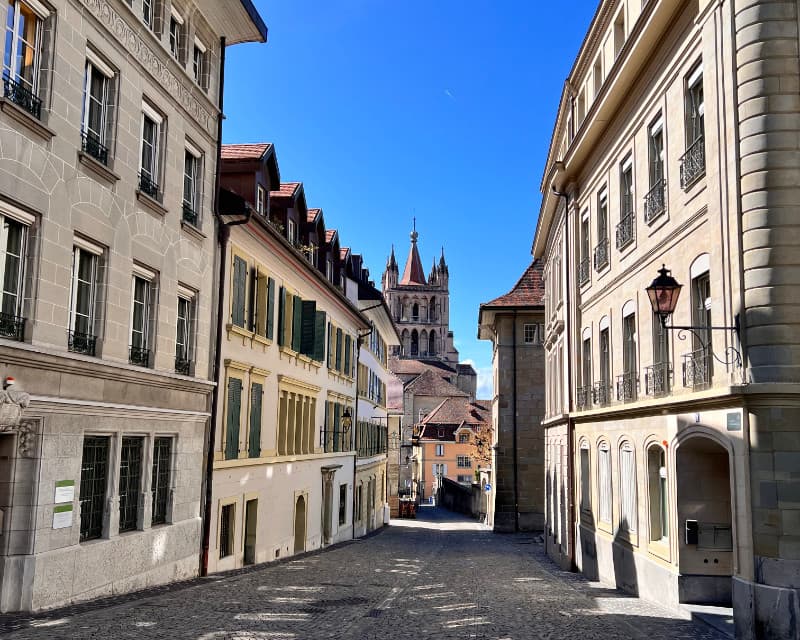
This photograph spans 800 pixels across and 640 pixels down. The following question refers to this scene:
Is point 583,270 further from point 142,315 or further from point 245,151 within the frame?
point 142,315

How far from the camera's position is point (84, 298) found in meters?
13.4

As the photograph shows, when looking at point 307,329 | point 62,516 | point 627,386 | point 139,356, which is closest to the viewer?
point 62,516

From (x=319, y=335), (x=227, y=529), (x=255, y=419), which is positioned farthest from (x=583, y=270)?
(x=227, y=529)

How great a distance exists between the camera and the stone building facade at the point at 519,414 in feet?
135

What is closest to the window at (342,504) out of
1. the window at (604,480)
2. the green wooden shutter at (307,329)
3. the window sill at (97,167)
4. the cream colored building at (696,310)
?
the green wooden shutter at (307,329)

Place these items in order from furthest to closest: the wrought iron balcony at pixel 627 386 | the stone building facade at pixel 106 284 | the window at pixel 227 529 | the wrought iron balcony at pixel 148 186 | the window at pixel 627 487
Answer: the window at pixel 227 529 < the wrought iron balcony at pixel 627 386 < the window at pixel 627 487 < the wrought iron balcony at pixel 148 186 < the stone building facade at pixel 106 284

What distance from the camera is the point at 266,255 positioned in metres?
Result: 22.0

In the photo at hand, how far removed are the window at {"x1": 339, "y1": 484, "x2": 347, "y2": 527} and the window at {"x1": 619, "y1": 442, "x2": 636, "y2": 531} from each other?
1888 centimetres

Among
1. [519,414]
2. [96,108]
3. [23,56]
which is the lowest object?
[519,414]

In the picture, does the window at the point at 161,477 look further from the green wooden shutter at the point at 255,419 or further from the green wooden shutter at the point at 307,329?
the green wooden shutter at the point at 307,329

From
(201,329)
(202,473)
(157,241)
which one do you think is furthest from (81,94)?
(202,473)

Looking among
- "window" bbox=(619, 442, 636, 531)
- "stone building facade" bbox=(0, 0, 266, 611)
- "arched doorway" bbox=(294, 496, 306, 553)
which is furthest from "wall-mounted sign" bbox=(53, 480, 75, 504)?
"arched doorway" bbox=(294, 496, 306, 553)

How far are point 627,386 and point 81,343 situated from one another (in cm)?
1025

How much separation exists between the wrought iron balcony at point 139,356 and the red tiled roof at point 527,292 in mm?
27479
